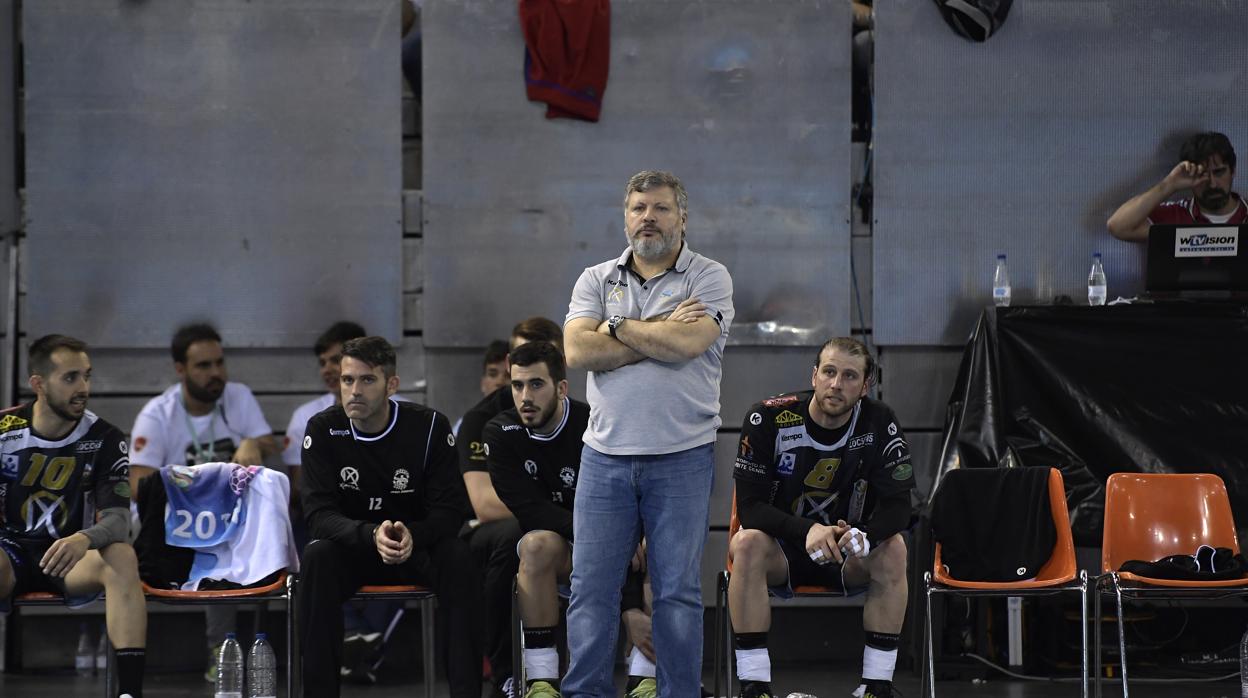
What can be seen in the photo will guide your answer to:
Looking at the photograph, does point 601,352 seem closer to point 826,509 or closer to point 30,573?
point 826,509

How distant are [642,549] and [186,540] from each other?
183 centimetres

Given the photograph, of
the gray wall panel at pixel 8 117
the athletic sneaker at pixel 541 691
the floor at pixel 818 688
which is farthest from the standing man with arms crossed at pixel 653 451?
the gray wall panel at pixel 8 117

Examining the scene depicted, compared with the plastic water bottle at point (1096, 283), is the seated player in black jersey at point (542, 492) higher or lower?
lower

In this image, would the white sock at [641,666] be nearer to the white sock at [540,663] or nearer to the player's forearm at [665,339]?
the white sock at [540,663]

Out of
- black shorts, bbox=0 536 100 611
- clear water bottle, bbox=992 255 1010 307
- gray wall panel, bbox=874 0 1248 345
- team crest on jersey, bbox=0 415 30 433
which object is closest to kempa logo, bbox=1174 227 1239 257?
gray wall panel, bbox=874 0 1248 345

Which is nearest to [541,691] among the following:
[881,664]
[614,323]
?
[881,664]

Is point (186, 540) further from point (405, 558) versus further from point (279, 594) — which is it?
point (405, 558)

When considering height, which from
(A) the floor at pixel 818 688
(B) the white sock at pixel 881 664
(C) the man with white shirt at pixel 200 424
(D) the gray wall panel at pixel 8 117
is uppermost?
(D) the gray wall panel at pixel 8 117

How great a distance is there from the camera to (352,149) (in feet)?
21.9

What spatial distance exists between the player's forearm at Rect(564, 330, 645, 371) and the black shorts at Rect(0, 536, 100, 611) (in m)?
2.23

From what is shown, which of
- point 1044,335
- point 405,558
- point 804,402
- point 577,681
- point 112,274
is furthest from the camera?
point 112,274

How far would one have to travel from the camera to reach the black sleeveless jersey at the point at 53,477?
514 centimetres

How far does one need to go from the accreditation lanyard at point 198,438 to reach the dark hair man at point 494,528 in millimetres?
1304

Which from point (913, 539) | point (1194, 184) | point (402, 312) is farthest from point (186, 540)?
point (1194, 184)
